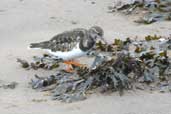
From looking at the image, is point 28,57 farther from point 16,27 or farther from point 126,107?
point 126,107

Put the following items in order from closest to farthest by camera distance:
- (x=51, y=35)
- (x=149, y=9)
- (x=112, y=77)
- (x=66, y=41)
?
(x=112, y=77), (x=66, y=41), (x=51, y=35), (x=149, y=9)

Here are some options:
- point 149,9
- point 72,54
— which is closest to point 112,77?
point 72,54

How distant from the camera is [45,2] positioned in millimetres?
10797

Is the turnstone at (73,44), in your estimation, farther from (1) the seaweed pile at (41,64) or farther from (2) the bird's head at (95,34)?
(1) the seaweed pile at (41,64)

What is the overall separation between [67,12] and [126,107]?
159 inches

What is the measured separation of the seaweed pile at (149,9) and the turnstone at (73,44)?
2.12m

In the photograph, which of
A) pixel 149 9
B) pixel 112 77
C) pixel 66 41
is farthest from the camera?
pixel 149 9

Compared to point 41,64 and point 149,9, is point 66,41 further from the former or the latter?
point 149,9

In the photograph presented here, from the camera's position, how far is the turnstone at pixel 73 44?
733cm

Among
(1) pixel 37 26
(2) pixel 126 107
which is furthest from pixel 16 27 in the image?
(2) pixel 126 107

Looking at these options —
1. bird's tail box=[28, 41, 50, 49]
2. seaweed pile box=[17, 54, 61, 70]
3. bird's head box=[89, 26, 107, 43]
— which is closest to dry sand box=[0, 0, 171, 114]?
seaweed pile box=[17, 54, 61, 70]

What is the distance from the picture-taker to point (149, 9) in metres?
9.91

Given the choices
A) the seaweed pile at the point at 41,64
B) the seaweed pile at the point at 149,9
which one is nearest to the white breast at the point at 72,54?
the seaweed pile at the point at 41,64

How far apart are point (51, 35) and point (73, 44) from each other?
173 cm
